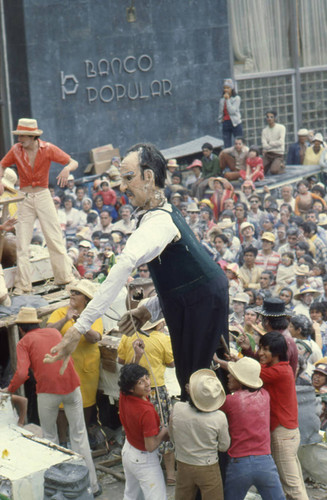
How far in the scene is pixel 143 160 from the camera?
5.72 meters

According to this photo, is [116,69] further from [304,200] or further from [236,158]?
[304,200]

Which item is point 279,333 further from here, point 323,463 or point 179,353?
point 323,463

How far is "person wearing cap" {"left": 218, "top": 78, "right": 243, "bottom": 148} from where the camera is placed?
868 inches

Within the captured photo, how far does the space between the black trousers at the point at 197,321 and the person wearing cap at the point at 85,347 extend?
3.00 m

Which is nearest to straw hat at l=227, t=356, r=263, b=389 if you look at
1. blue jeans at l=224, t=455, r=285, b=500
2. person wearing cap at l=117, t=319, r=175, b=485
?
blue jeans at l=224, t=455, r=285, b=500

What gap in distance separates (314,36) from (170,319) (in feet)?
69.6

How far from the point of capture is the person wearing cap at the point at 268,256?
14.3 m

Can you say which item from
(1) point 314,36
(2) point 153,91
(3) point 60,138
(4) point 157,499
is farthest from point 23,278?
(1) point 314,36

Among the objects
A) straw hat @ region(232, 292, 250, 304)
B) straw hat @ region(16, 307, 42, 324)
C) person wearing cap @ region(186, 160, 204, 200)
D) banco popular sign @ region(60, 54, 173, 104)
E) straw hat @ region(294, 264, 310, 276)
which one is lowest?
straw hat @ region(232, 292, 250, 304)

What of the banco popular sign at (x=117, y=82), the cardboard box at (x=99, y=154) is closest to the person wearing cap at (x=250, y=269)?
the cardboard box at (x=99, y=154)

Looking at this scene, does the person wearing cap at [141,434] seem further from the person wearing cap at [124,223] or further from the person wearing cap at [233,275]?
the person wearing cap at [124,223]

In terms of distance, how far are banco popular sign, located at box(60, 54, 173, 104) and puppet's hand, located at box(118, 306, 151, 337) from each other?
595 inches

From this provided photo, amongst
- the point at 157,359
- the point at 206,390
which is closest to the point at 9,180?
the point at 157,359

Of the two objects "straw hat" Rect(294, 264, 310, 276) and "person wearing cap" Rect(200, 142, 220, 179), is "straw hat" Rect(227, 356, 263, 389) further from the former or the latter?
"person wearing cap" Rect(200, 142, 220, 179)
